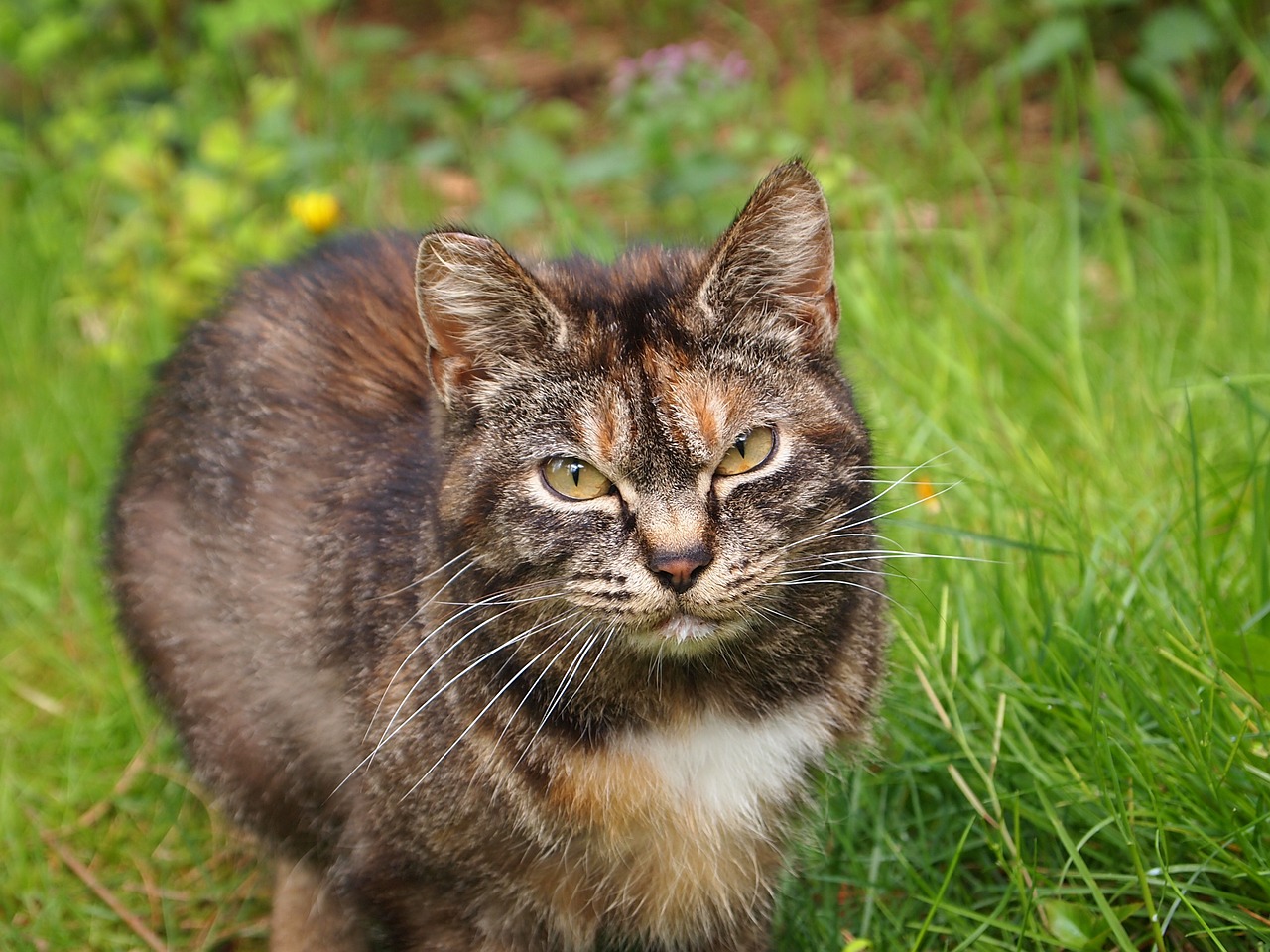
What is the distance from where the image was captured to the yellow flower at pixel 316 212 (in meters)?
4.44

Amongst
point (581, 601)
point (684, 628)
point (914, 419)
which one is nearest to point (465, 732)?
point (581, 601)

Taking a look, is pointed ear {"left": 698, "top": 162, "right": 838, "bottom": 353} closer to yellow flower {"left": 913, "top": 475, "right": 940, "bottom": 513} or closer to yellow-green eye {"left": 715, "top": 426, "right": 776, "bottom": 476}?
yellow-green eye {"left": 715, "top": 426, "right": 776, "bottom": 476}

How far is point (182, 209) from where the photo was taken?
4.94 meters

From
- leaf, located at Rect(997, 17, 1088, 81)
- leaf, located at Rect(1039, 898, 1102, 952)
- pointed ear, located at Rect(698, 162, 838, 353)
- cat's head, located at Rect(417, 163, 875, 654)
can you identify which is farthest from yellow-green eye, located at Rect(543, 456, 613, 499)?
leaf, located at Rect(997, 17, 1088, 81)

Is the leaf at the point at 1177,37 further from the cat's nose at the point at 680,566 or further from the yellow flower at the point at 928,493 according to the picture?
the cat's nose at the point at 680,566

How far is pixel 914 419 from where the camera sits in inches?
147

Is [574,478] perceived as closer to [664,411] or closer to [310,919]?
[664,411]

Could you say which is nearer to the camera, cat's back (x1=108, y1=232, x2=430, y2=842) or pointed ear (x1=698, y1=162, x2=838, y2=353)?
pointed ear (x1=698, y1=162, x2=838, y2=353)

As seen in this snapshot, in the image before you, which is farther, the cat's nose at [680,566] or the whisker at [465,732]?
the whisker at [465,732]

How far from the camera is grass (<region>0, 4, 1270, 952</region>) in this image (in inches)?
100

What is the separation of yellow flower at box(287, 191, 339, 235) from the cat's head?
2.32 m

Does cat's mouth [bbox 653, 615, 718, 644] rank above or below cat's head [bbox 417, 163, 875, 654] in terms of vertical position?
below

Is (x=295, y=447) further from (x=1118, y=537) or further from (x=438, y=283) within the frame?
(x=1118, y=537)

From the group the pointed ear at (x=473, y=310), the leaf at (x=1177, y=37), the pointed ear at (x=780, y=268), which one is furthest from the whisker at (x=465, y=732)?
the leaf at (x=1177, y=37)
